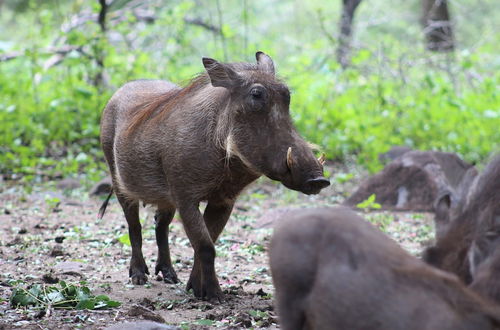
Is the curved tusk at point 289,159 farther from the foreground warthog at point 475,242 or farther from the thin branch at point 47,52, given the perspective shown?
the thin branch at point 47,52

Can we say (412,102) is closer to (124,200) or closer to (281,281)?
(124,200)

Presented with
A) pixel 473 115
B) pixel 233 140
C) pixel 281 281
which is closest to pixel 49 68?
pixel 473 115

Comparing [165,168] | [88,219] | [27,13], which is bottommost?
[88,219]

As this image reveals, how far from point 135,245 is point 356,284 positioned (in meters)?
2.89

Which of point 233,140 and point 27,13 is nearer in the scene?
point 233,140

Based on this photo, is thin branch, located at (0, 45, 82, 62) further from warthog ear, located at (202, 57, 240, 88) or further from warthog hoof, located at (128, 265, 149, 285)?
warthog ear, located at (202, 57, 240, 88)

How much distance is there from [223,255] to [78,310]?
184 centimetres

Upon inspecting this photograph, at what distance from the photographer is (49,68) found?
9.06 metres

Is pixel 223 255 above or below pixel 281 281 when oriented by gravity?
below

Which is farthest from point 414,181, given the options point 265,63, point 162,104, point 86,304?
point 86,304

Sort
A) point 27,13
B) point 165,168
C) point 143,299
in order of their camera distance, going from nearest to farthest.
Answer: point 143,299
point 165,168
point 27,13

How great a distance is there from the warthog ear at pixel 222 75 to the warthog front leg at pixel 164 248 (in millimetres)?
1099

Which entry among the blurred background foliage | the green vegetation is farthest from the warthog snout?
the blurred background foliage

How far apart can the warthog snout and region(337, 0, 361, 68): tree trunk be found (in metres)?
5.65
